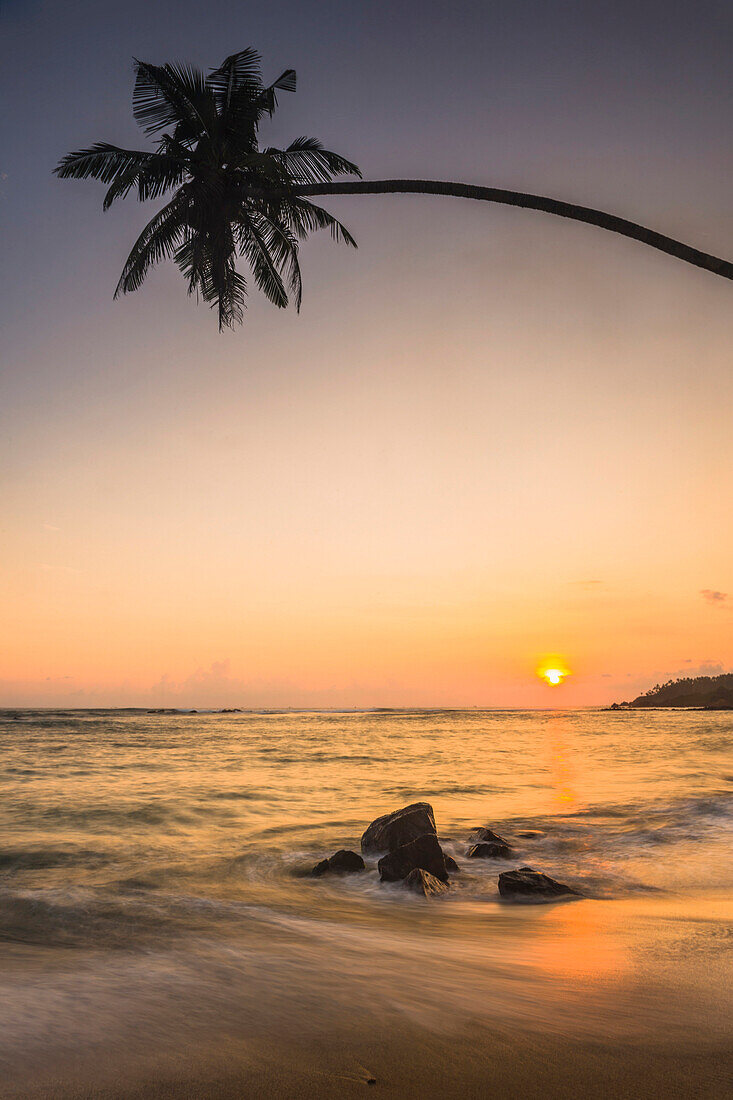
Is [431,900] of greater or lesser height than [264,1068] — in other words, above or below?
below

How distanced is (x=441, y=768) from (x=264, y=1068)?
21441 millimetres

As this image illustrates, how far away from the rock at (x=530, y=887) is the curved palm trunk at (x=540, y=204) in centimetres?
758

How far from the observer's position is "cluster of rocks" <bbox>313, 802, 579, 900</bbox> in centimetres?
764

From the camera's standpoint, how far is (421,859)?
334 inches

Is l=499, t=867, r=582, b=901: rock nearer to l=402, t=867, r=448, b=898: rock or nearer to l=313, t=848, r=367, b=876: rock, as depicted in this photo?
l=402, t=867, r=448, b=898: rock

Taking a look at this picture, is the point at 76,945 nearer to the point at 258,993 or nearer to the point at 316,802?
the point at 258,993

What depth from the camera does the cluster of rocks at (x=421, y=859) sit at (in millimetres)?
7641

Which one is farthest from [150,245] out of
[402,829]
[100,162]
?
[402,829]

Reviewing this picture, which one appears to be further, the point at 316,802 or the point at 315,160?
the point at 316,802

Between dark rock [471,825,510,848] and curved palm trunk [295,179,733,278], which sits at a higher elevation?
curved palm trunk [295,179,733,278]

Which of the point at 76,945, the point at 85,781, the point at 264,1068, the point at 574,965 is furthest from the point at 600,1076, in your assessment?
the point at 85,781

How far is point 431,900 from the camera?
7570mm

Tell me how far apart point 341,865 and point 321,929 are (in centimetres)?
263

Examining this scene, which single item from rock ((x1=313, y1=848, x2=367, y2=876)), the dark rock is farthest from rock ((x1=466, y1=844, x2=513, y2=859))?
rock ((x1=313, y1=848, x2=367, y2=876))
